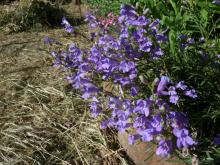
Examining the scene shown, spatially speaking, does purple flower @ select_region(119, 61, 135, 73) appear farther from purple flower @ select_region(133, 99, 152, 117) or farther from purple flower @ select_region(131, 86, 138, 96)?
purple flower @ select_region(133, 99, 152, 117)

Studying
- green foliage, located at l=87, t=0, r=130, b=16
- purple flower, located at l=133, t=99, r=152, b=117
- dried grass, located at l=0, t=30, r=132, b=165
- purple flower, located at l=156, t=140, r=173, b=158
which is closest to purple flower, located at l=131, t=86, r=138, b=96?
purple flower, located at l=133, t=99, r=152, b=117

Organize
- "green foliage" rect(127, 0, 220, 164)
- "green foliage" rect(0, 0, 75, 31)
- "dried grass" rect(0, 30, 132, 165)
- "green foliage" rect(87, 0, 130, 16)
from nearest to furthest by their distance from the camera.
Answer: "green foliage" rect(127, 0, 220, 164), "dried grass" rect(0, 30, 132, 165), "green foliage" rect(87, 0, 130, 16), "green foliage" rect(0, 0, 75, 31)

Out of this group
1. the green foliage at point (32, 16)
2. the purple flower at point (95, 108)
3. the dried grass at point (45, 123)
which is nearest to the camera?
the purple flower at point (95, 108)

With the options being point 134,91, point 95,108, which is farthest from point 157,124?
point 95,108

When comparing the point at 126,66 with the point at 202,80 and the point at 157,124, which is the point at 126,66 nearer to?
the point at 157,124

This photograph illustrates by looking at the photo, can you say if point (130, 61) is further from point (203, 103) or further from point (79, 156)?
point (79, 156)

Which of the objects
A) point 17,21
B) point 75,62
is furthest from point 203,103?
point 17,21

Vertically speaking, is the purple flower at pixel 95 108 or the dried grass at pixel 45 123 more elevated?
the purple flower at pixel 95 108

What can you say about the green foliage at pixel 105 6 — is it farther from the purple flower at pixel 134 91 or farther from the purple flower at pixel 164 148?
the purple flower at pixel 164 148

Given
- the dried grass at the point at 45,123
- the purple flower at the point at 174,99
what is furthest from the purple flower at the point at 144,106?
the dried grass at the point at 45,123
